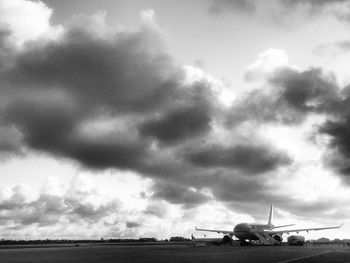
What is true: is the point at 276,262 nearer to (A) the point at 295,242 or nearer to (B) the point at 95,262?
(B) the point at 95,262

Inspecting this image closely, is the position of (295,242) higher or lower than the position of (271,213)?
lower

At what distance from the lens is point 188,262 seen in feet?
96.5

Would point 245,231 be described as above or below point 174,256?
above

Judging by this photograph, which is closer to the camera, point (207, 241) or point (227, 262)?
point (227, 262)

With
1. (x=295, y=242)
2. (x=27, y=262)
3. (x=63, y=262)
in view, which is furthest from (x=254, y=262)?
(x=295, y=242)

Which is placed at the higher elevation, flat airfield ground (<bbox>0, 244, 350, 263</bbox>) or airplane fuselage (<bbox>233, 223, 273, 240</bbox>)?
airplane fuselage (<bbox>233, 223, 273, 240</bbox>)

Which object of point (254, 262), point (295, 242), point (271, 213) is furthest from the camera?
point (271, 213)

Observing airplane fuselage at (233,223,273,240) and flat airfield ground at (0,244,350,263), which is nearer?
flat airfield ground at (0,244,350,263)

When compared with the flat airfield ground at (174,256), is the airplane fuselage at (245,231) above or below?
above

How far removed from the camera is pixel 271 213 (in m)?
162

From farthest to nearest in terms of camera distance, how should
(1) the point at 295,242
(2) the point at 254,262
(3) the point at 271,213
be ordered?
(3) the point at 271,213, (1) the point at 295,242, (2) the point at 254,262

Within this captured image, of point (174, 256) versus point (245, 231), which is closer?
point (174, 256)

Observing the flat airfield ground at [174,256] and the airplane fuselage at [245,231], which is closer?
the flat airfield ground at [174,256]

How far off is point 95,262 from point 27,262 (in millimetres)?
5237
